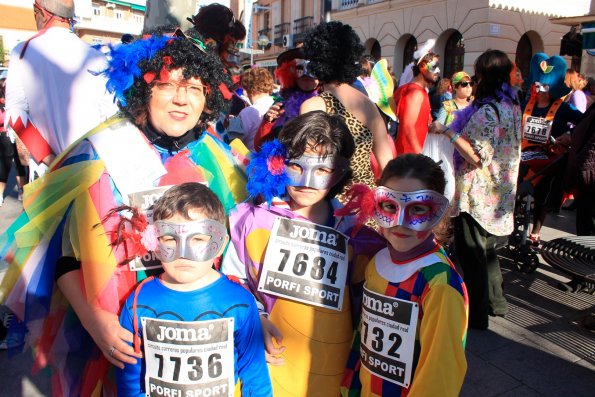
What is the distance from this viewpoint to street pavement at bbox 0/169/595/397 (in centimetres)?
302

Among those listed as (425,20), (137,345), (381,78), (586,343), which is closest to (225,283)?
(137,345)

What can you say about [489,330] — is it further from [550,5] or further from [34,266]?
[550,5]

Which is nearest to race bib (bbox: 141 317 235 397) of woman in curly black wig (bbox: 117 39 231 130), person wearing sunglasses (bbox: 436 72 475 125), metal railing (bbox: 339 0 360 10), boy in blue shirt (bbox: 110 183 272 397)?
boy in blue shirt (bbox: 110 183 272 397)

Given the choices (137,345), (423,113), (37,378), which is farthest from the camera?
(423,113)

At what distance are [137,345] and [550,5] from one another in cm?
1900

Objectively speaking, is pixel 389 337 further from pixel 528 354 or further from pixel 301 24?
pixel 301 24

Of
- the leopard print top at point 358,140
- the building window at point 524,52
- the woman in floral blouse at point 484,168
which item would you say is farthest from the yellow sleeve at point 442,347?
the building window at point 524,52

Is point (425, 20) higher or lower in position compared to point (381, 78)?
higher

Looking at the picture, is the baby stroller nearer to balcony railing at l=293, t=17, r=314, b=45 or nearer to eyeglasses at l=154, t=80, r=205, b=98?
eyeglasses at l=154, t=80, r=205, b=98

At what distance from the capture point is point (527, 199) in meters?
5.05

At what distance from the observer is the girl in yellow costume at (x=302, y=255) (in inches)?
72.4

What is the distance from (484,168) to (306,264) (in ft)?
7.62

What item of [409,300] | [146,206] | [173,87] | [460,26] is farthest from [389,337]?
[460,26]

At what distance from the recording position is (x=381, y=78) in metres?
5.10
